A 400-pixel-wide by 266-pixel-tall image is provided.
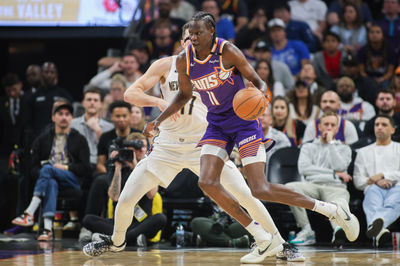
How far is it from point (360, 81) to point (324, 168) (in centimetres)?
287

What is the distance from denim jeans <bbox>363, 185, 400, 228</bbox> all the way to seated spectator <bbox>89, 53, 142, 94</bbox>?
486 cm

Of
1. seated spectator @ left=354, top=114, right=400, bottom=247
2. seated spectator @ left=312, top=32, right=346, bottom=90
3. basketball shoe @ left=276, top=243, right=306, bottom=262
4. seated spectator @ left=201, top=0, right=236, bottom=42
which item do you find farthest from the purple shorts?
seated spectator @ left=201, top=0, right=236, bottom=42

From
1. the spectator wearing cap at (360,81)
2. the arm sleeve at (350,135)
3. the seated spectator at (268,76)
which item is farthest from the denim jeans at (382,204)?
the seated spectator at (268,76)

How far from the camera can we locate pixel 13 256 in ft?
20.3

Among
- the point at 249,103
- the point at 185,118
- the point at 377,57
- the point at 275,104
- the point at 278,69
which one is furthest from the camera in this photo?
the point at 377,57

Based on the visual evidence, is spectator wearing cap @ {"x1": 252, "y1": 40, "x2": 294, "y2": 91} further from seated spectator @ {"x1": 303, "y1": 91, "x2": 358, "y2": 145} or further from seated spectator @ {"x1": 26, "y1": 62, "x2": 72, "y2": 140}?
seated spectator @ {"x1": 26, "y1": 62, "x2": 72, "y2": 140}

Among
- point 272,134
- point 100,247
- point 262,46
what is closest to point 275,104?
point 272,134

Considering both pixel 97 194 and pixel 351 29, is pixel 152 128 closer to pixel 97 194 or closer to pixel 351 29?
pixel 97 194

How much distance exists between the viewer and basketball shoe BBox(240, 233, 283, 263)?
5449 mm

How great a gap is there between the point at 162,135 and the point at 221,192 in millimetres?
914

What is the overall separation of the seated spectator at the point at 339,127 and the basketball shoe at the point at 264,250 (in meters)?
3.48

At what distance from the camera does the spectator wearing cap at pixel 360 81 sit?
1041 cm

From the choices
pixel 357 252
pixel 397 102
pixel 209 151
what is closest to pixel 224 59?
pixel 209 151

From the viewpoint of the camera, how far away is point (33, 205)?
28.1ft
